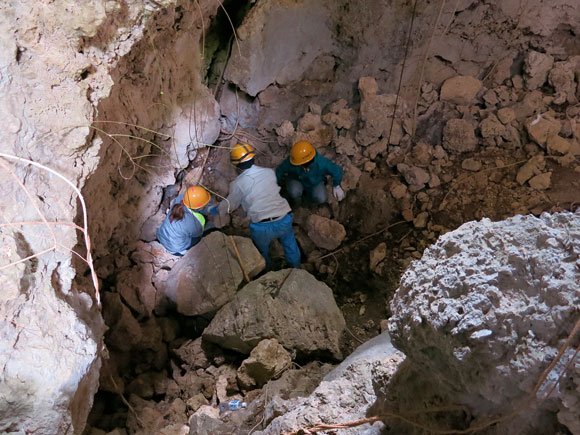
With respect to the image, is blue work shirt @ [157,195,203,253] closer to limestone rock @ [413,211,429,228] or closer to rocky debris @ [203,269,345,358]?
rocky debris @ [203,269,345,358]

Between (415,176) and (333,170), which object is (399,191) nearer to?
(415,176)

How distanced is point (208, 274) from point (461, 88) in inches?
149

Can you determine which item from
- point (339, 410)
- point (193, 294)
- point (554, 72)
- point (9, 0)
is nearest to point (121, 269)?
point (193, 294)

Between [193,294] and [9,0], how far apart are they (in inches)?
113

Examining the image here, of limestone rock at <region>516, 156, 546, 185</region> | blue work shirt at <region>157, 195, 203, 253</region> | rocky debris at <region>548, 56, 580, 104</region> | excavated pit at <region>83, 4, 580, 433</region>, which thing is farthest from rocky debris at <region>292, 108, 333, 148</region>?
rocky debris at <region>548, 56, 580, 104</region>

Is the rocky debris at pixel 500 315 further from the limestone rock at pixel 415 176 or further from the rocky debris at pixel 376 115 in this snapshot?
the rocky debris at pixel 376 115

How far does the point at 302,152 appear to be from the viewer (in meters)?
4.65

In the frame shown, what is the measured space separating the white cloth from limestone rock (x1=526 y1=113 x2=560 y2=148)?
3050mm

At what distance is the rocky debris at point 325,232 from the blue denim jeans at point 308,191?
0.80ft

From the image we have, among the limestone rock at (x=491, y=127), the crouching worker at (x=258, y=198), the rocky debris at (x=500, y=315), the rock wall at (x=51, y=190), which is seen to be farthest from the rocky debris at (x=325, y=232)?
the rocky debris at (x=500, y=315)

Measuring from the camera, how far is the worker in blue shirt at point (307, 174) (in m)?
4.68

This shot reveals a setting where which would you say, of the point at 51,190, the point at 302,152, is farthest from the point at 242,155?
the point at 51,190

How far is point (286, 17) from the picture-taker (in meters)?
4.64

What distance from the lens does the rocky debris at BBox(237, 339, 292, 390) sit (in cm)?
348
